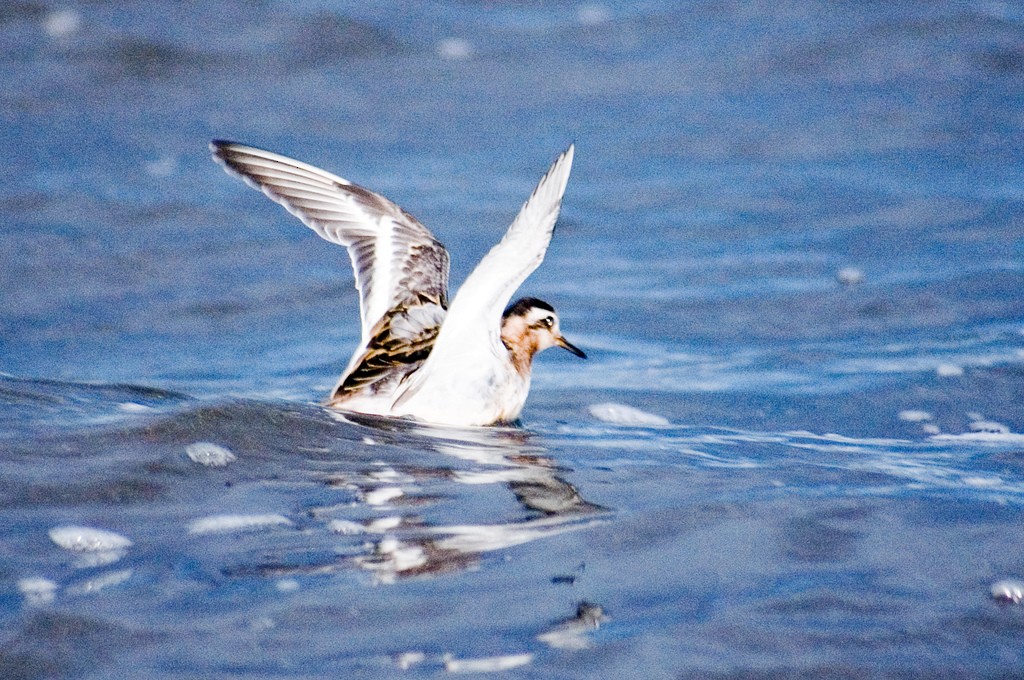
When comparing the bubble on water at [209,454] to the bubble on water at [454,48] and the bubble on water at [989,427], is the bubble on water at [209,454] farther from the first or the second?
the bubble on water at [454,48]

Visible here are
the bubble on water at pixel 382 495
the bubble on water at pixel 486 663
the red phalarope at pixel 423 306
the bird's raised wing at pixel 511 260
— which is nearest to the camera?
the bubble on water at pixel 486 663

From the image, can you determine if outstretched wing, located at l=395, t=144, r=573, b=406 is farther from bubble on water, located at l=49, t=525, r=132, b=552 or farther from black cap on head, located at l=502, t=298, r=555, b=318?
bubble on water, located at l=49, t=525, r=132, b=552

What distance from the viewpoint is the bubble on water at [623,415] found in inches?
307

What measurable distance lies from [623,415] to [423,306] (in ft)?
4.64

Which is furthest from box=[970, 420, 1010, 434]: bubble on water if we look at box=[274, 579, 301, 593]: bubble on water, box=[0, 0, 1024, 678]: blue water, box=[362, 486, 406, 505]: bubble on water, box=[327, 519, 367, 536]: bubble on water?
box=[274, 579, 301, 593]: bubble on water

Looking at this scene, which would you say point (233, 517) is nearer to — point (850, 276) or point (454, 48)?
point (850, 276)

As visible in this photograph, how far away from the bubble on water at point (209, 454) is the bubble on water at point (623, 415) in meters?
2.72

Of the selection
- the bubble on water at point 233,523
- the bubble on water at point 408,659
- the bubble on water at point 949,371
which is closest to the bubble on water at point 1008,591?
the bubble on water at point 408,659

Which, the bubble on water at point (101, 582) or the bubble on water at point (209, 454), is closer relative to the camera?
the bubble on water at point (101, 582)

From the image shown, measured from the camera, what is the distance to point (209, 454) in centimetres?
550

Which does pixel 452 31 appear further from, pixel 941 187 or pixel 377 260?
pixel 377 260

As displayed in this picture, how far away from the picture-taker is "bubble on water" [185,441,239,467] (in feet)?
17.8

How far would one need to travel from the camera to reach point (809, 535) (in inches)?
197

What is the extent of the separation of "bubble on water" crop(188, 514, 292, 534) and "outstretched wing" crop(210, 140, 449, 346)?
2.67 m
